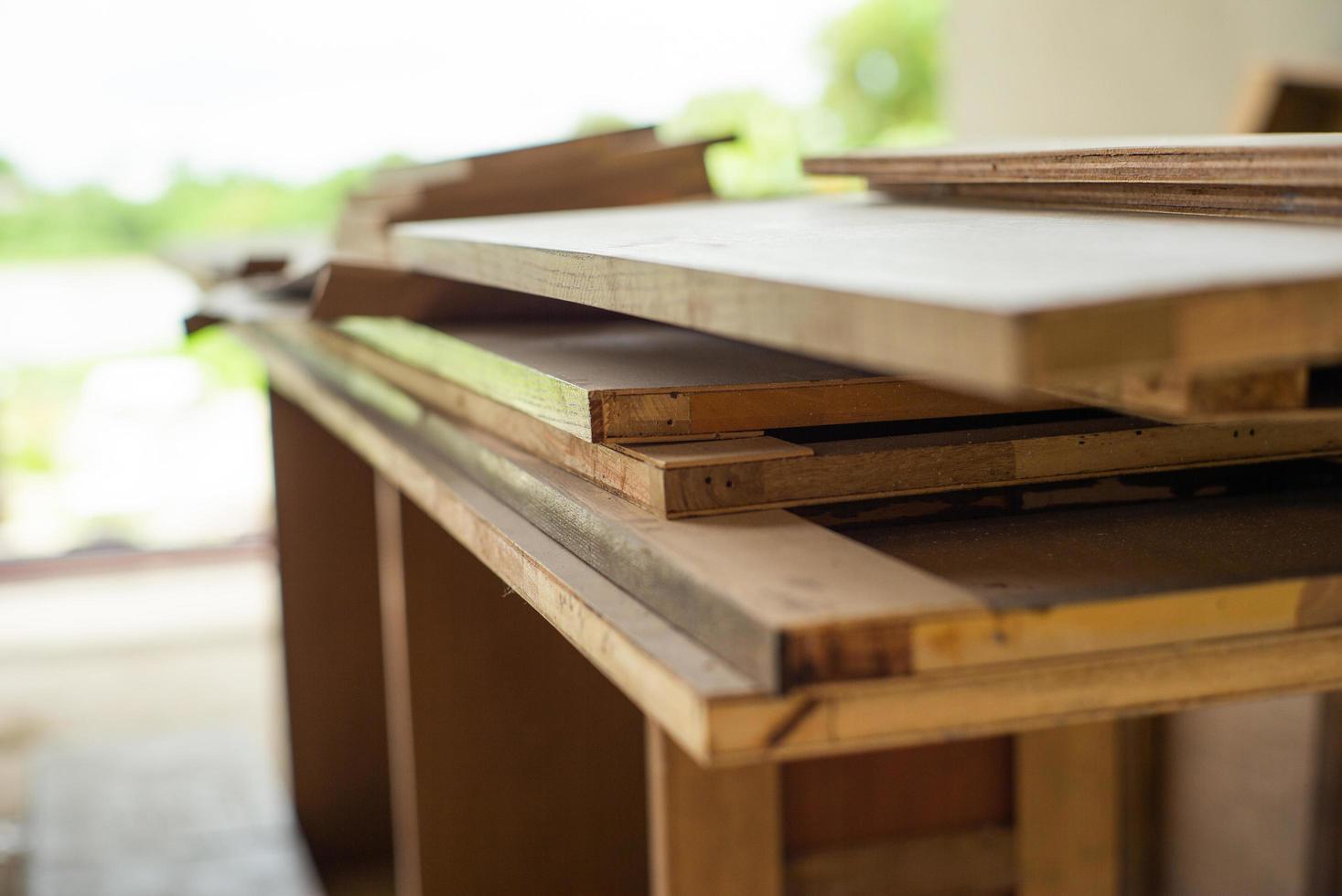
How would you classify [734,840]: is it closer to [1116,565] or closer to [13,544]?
[1116,565]

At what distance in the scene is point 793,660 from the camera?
1.86 feet

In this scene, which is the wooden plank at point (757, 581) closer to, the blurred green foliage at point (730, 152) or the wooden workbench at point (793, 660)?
the wooden workbench at point (793, 660)

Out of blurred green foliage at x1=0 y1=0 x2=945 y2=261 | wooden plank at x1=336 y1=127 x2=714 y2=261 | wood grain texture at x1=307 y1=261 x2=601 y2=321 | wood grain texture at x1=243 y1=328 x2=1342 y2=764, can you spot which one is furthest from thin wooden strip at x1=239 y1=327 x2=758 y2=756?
blurred green foliage at x1=0 y1=0 x2=945 y2=261

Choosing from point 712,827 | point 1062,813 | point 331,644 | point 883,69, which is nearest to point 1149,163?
point 712,827

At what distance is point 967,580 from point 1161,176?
0.91ft

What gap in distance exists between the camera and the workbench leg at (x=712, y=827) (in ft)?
3.35

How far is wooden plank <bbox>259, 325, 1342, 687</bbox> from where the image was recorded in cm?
58

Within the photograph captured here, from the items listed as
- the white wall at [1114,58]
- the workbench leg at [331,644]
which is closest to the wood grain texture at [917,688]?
the workbench leg at [331,644]

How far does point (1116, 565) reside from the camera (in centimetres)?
66

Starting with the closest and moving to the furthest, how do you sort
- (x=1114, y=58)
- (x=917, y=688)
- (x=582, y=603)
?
(x=917, y=688)
(x=582, y=603)
(x=1114, y=58)

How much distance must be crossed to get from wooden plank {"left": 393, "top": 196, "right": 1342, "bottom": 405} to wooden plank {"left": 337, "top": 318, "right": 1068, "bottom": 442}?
61mm

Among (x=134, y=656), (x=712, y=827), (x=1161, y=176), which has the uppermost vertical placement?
(x=1161, y=176)

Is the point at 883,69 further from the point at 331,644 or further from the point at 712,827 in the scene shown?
the point at 712,827

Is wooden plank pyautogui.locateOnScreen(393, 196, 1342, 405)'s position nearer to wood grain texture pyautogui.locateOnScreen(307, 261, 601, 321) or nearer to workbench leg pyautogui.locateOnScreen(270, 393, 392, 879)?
wood grain texture pyautogui.locateOnScreen(307, 261, 601, 321)
